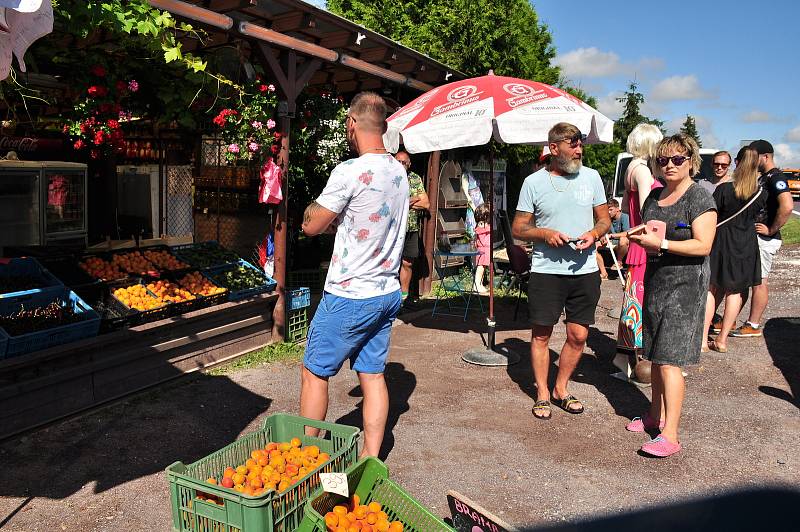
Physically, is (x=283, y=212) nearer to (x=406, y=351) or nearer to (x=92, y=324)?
(x=406, y=351)

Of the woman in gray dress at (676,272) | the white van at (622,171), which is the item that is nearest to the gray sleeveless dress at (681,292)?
the woman in gray dress at (676,272)

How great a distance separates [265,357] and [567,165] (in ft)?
10.5

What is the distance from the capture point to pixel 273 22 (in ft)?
19.3

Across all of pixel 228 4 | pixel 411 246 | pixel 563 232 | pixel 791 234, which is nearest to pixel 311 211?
pixel 563 232

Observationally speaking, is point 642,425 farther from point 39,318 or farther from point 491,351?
point 39,318

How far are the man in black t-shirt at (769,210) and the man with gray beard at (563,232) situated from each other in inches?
109

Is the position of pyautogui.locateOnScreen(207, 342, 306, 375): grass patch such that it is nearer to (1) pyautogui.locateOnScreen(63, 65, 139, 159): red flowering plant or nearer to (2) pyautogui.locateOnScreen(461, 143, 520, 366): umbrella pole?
(2) pyautogui.locateOnScreen(461, 143, 520, 366): umbrella pole

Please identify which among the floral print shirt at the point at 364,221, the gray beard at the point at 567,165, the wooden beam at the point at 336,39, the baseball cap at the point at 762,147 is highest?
the wooden beam at the point at 336,39

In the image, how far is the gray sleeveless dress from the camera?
3.81 m

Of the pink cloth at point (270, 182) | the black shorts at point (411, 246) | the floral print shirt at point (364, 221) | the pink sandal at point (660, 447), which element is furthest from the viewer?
the black shorts at point (411, 246)

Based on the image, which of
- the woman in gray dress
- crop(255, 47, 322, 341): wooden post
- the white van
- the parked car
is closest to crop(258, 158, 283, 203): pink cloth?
crop(255, 47, 322, 341): wooden post

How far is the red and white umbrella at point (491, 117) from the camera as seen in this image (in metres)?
5.02

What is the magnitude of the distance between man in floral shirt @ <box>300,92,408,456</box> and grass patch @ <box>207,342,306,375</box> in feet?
7.60

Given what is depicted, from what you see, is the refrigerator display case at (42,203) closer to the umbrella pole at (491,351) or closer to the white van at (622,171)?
the umbrella pole at (491,351)
